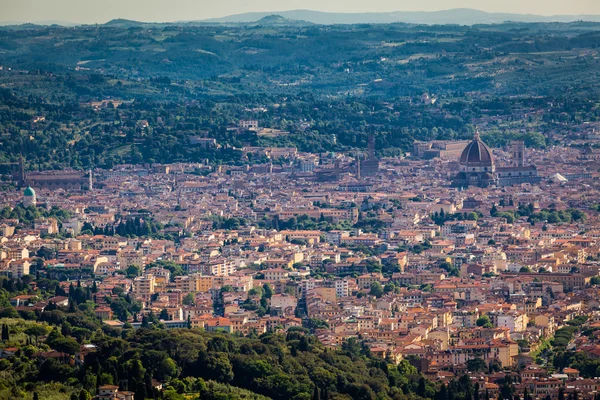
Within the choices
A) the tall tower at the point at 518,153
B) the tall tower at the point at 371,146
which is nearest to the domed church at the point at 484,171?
the tall tower at the point at 518,153

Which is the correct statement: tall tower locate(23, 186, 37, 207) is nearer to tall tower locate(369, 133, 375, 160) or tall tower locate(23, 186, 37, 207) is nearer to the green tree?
tall tower locate(369, 133, 375, 160)

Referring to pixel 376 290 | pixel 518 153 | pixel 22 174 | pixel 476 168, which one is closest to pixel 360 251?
pixel 376 290

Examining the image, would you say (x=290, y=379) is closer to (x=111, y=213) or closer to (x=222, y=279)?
(x=222, y=279)

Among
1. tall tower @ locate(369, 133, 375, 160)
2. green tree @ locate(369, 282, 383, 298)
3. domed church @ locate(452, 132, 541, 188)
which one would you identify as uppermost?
green tree @ locate(369, 282, 383, 298)

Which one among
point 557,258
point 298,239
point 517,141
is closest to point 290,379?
point 557,258

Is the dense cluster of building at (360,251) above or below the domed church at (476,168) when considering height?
above

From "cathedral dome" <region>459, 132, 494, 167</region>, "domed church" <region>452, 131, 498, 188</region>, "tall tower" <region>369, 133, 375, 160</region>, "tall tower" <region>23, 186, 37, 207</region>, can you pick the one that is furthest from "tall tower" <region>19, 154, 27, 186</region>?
"cathedral dome" <region>459, 132, 494, 167</region>

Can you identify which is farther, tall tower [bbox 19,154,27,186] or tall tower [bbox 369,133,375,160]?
tall tower [bbox 369,133,375,160]

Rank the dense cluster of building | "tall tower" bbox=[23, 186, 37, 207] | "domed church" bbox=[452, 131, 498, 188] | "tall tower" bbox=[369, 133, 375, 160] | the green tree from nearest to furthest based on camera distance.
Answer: the dense cluster of building
the green tree
"tall tower" bbox=[23, 186, 37, 207]
"domed church" bbox=[452, 131, 498, 188]
"tall tower" bbox=[369, 133, 375, 160]

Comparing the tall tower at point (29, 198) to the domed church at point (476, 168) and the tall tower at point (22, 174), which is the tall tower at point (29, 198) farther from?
the domed church at point (476, 168)
